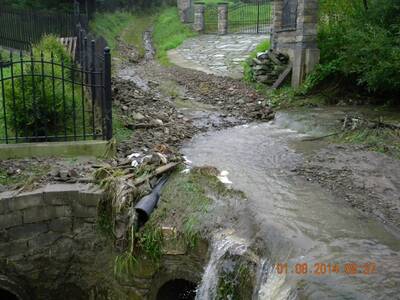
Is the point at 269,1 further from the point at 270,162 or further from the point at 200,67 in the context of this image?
the point at 270,162

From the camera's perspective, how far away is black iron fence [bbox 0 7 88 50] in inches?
646

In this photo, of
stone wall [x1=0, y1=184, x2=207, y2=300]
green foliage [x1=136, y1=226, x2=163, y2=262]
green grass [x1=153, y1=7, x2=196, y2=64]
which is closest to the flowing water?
green foliage [x1=136, y1=226, x2=163, y2=262]

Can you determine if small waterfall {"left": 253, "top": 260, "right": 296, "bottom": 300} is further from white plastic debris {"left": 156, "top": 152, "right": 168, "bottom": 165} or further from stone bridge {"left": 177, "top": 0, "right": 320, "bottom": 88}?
stone bridge {"left": 177, "top": 0, "right": 320, "bottom": 88}

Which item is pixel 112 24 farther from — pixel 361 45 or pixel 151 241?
pixel 151 241

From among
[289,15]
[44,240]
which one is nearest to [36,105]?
[44,240]

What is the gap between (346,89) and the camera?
39.9ft

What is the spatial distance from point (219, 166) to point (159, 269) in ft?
6.77

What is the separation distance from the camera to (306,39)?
1262cm

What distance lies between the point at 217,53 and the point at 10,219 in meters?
14.8

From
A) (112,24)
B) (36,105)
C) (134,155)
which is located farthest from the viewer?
(112,24)

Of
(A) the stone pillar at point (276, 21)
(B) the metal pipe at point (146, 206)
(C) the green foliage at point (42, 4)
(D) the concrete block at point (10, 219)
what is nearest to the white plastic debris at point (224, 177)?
(B) the metal pipe at point (146, 206)

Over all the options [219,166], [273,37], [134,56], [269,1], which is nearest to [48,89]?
[219,166]

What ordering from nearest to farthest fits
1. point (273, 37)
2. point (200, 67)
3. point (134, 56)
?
point (273, 37) → point (200, 67) → point (134, 56)

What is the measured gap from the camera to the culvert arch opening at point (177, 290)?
615 centimetres
